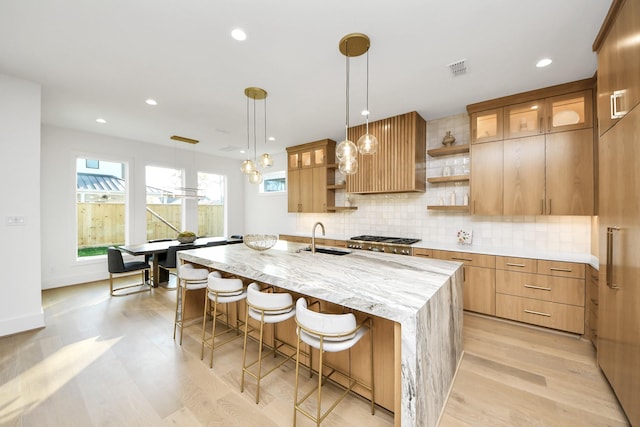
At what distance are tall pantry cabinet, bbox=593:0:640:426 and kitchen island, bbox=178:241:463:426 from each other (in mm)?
920

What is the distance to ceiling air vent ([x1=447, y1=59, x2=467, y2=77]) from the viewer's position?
2.38 m

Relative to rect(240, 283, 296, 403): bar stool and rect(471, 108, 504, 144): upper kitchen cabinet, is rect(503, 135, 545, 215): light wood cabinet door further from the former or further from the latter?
rect(240, 283, 296, 403): bar stool

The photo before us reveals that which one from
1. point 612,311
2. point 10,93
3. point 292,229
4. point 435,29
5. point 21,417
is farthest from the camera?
point 292,229

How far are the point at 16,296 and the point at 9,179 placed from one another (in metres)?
1.28

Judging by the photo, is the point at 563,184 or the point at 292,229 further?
the point at 292,229

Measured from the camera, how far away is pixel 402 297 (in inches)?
53.3

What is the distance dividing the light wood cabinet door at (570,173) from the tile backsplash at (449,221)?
0.37 meters

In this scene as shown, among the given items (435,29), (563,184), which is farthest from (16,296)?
(563,184)

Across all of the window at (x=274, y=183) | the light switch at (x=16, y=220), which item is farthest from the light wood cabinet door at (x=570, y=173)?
the light switch at (x=16, y=220)

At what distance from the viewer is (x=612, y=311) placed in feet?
5.78

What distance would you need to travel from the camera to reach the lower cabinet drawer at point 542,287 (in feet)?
8.47

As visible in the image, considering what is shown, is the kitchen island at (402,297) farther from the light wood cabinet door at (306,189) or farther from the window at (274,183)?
the window at (274,183)

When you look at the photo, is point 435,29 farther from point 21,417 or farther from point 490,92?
point 21,417

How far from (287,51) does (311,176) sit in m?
2.96
